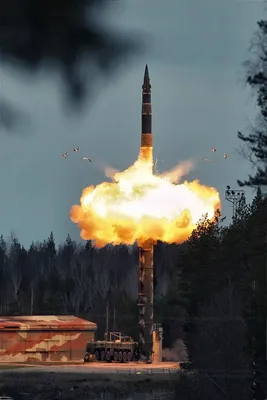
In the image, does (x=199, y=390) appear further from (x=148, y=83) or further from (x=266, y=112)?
(x=148, y=83)

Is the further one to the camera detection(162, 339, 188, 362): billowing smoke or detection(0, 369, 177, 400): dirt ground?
detection(162, 339, 188, 362): billowing smoke

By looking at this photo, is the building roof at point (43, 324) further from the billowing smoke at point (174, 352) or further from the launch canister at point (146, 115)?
the launch canister at point (146, 115)

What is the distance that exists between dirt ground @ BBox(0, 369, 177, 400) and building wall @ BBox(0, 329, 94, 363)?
905 centimetres

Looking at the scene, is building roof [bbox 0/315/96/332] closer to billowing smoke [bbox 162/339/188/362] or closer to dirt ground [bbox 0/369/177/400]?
dirt ground [bbox 0/369/177/400]

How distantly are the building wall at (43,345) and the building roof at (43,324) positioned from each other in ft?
1.15

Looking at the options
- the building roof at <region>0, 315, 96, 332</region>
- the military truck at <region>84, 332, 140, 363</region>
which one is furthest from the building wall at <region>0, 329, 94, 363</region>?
the military truck at <region>84, 332, 140, 363</region>

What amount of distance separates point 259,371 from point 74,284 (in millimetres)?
85194

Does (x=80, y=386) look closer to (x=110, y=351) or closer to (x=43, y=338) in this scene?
(x=43, y=338)

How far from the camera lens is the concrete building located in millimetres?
93812

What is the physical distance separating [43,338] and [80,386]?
47.6ft

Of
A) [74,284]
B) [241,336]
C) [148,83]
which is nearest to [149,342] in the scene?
[148,83]

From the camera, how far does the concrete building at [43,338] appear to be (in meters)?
93.8

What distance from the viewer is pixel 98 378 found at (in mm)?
83250

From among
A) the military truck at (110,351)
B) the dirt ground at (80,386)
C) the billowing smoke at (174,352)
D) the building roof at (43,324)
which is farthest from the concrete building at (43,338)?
the billowing smoke at (174,352)
